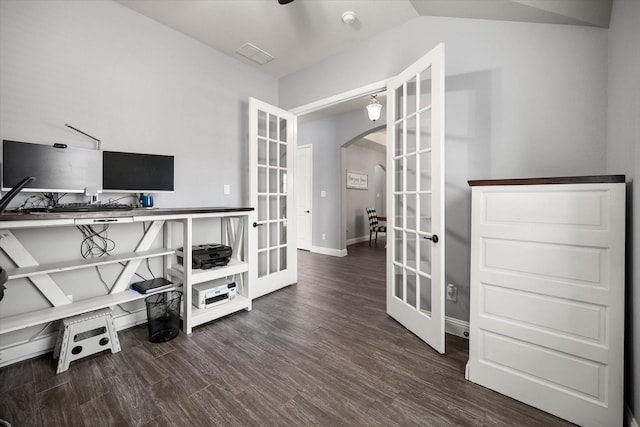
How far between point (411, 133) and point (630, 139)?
128 cm

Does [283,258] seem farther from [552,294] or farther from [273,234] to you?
[552,294]

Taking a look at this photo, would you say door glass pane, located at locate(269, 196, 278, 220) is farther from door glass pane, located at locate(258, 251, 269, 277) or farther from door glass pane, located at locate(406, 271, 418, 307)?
door glass pane, located at locate(406, 271, 418, 307)

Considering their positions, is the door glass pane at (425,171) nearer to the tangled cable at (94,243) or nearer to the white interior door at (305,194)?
the tangled cable at (94,243)

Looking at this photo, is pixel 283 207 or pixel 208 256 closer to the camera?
pixel 208 256

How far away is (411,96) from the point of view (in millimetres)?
2295

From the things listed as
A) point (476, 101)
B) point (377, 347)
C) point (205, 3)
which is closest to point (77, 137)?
point (205, 3)

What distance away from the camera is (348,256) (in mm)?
5289

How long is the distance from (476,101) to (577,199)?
1095mm

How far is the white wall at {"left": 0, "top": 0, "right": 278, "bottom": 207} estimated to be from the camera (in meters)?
1.85

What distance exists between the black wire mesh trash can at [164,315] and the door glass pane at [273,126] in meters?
2.03

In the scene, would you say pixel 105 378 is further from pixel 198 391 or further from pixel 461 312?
pixel 461 312

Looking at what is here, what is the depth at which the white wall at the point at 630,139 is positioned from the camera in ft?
4.08

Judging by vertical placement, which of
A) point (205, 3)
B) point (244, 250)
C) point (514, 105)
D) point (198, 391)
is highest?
point (205, 3)

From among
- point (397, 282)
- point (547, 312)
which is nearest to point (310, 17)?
point (397, 282)
